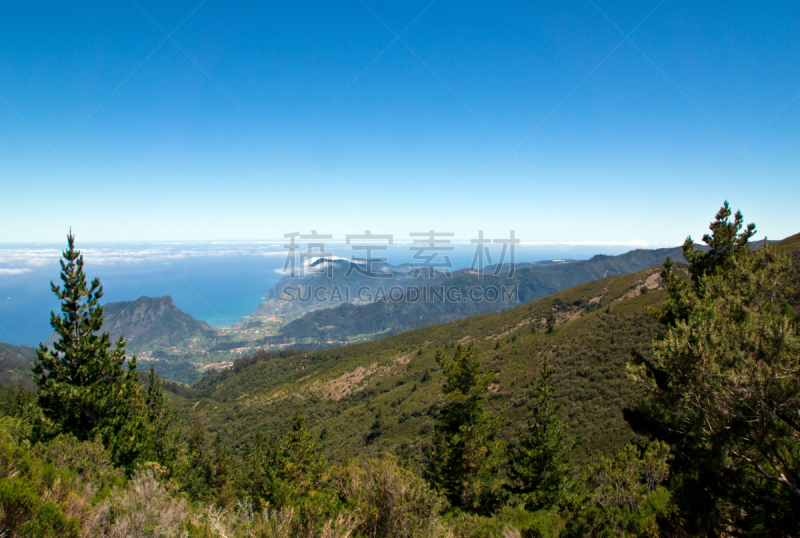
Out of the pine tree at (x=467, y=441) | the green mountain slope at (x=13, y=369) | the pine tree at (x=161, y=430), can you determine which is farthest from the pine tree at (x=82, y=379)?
the green mountain slope at (x=13, y=369)

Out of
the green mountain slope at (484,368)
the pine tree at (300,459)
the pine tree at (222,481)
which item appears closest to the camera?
the pine tree at (300,459)

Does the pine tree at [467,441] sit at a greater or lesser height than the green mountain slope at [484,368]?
greater

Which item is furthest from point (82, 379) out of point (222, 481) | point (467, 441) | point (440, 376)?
point (440, 376)

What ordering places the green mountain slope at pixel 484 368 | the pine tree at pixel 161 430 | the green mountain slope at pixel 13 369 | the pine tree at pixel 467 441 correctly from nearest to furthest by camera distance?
the pine tree at pixel 467 441
the pine tree at pixel 161 430
the green mountain slope at pixel 484 368
the green mountain slope at pixel 13 369

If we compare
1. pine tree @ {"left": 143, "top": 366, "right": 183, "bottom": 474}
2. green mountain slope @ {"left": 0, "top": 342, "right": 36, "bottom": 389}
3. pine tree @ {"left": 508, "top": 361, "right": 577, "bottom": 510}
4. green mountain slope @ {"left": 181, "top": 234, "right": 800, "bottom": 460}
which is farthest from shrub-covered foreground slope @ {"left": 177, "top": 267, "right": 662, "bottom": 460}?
green mountain slope @ {"left": 0, "top": 342, "right": 36, "bottom": 389}

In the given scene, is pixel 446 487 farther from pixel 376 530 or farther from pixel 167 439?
pixel 167 439

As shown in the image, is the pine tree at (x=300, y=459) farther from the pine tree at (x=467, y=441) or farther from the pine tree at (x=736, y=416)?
the pine tree at (x=736, y=416)
